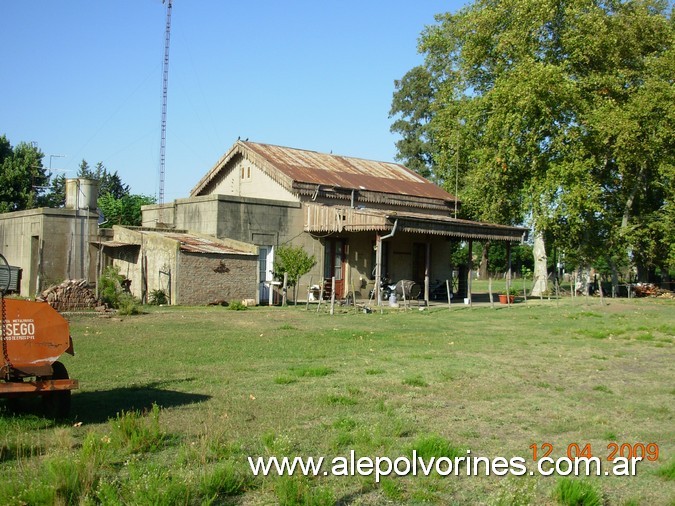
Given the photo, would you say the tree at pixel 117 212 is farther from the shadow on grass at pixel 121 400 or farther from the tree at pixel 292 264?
the shadow on grass at pixel 121 400

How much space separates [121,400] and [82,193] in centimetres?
2091

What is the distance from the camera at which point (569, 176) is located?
3381cm

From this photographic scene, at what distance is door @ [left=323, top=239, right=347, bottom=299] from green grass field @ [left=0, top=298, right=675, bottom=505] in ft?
42.4

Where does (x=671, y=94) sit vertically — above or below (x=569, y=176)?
above

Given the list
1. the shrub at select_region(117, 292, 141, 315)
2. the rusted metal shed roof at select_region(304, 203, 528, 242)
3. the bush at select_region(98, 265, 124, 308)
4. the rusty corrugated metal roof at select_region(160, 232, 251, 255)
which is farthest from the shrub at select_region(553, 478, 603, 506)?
the rusted metal shed roof at select_region(304, 203, 528, 242)

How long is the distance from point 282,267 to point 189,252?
3736 mm

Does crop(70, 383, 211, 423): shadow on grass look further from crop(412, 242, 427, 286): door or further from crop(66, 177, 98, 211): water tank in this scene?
crop(412, 242, 427, 286): door

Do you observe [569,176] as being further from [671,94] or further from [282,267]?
[282,267]

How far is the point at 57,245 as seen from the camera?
2802 cm

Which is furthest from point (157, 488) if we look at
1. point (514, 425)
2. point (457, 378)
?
point (457, 378)

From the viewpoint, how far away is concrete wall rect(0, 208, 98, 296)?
27656 millimetres

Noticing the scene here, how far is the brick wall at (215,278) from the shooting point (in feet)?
81.7

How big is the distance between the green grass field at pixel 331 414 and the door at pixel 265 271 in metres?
9.87

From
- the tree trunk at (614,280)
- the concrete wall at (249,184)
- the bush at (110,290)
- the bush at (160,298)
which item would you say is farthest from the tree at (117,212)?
the tree trunk at (614,280)
